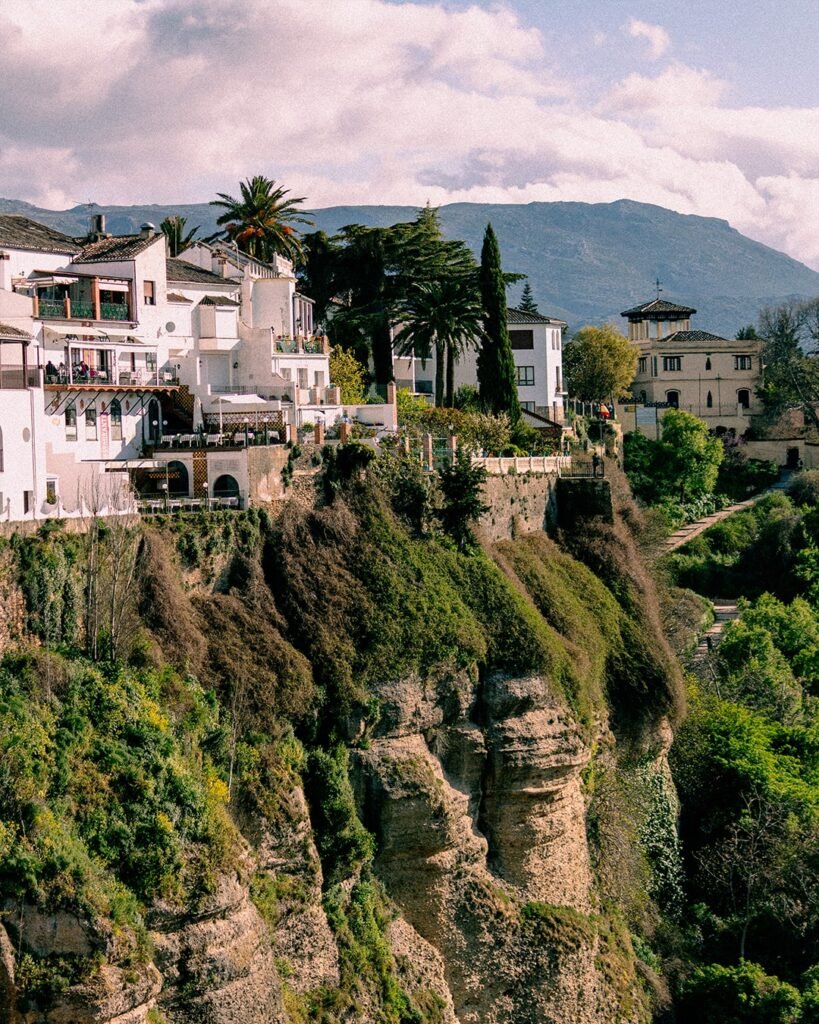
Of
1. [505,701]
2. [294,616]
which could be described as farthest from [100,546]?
[505,701]

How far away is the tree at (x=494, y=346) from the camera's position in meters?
64.6

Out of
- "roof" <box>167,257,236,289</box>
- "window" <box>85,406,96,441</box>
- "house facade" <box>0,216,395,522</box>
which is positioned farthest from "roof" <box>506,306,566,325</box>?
"window" <box>85,406,96,441</box>

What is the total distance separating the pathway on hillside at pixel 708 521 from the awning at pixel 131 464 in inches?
1450

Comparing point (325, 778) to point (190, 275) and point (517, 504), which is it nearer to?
point (517, 504)

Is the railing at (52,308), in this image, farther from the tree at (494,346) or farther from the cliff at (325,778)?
the tree at (494,346)

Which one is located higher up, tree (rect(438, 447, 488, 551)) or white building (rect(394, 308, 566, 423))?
white building (rect(394, 308, 566, 423))

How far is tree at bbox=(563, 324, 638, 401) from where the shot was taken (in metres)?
92.7

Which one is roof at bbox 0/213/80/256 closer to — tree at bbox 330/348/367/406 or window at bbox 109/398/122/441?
window at bbox 109/398/122/441

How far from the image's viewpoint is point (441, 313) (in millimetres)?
65000

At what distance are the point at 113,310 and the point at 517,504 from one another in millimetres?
15202

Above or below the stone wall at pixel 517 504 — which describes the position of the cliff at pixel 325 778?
below

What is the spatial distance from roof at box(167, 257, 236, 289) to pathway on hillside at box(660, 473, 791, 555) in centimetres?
3098

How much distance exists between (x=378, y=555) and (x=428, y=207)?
30.5 m

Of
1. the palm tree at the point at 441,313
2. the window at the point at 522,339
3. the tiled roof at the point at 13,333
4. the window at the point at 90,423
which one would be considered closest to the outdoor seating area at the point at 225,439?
the window at the point at 90,423
